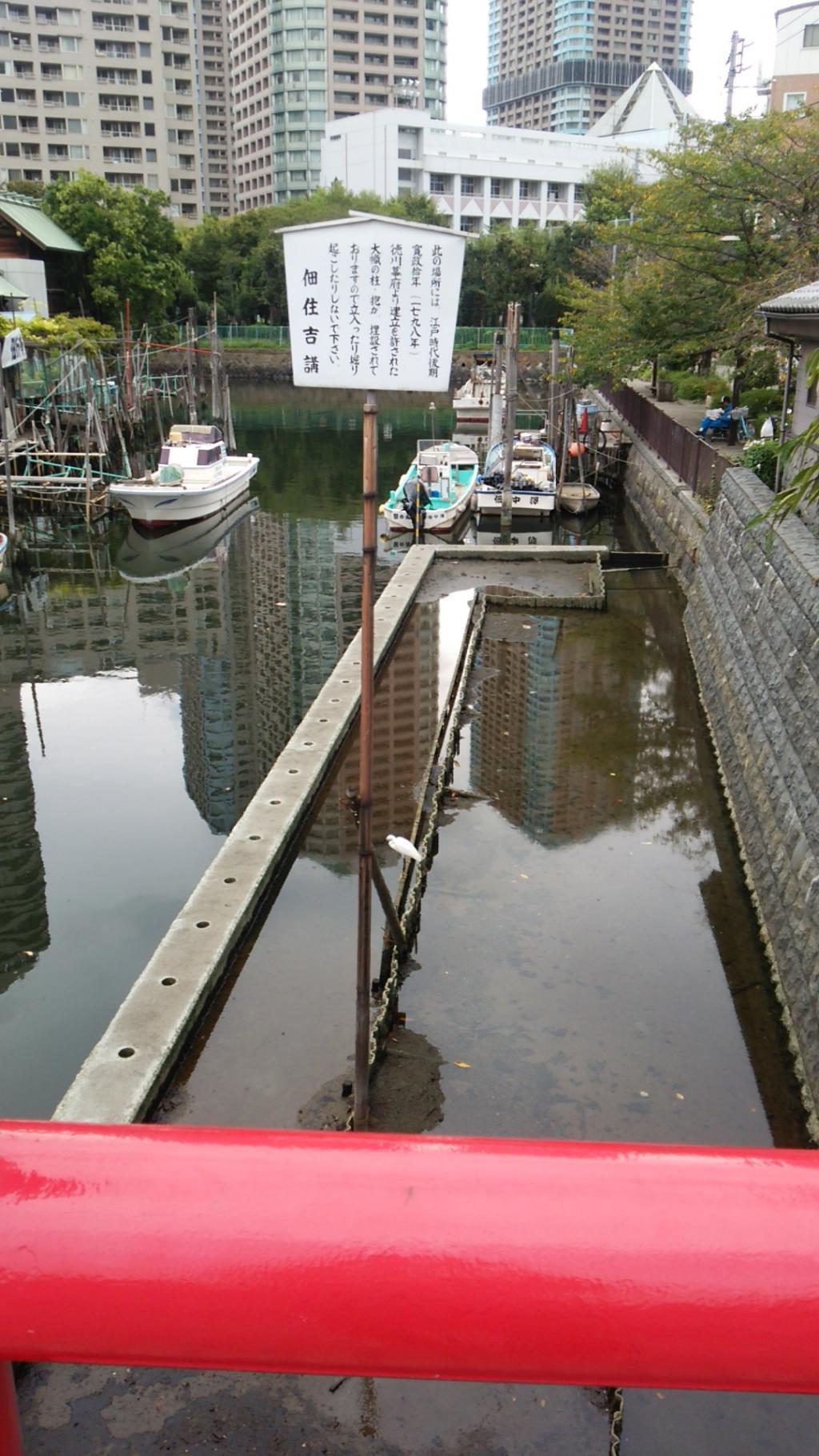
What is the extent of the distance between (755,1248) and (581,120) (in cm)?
19067

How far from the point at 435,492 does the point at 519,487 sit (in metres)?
2.12

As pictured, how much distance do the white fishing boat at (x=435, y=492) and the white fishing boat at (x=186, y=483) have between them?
4.83 meters

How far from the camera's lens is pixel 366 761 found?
17.9 ft

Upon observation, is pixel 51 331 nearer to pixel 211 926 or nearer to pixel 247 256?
pixel 211 926

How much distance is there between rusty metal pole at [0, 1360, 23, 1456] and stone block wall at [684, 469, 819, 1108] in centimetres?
452

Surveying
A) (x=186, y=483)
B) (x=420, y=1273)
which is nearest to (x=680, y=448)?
(x=186, y=483)

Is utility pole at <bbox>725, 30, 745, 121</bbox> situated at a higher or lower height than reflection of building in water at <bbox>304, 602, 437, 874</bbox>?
higher

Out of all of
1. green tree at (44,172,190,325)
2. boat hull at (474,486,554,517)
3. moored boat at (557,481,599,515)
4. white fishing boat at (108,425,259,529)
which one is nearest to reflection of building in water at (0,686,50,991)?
white fishing boat at (108,425,259,529)

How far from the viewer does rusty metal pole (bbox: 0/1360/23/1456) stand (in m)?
1.12

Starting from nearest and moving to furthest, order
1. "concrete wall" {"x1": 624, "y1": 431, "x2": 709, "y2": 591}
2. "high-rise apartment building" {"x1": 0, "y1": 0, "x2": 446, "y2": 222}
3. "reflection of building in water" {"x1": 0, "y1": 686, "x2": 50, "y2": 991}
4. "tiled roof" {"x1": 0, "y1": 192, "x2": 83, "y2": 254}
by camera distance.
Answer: "reflection of building in water" {"x1": 0, "y1": 686, "x2": 50, "y2": 991} < "concrete wall" {"x1": 624, "y1": 431, "x2": 709, "y2": 591} < "tiled roof" {"x1": 0, "y1": 192, "x2": 83, "y2": 254} < "high-rise apartment building" {"x1": 0, "y1": 0, "x2": 446, "y2": 222}

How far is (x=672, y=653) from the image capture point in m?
16.5

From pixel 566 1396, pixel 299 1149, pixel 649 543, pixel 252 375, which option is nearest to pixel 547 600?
pixel 649 543

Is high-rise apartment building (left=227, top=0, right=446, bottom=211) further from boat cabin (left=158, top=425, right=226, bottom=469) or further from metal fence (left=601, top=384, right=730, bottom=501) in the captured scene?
boat cabin (left=158, top=425, right=226, bottom=469)

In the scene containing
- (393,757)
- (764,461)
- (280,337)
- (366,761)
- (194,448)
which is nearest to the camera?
(366,761)
